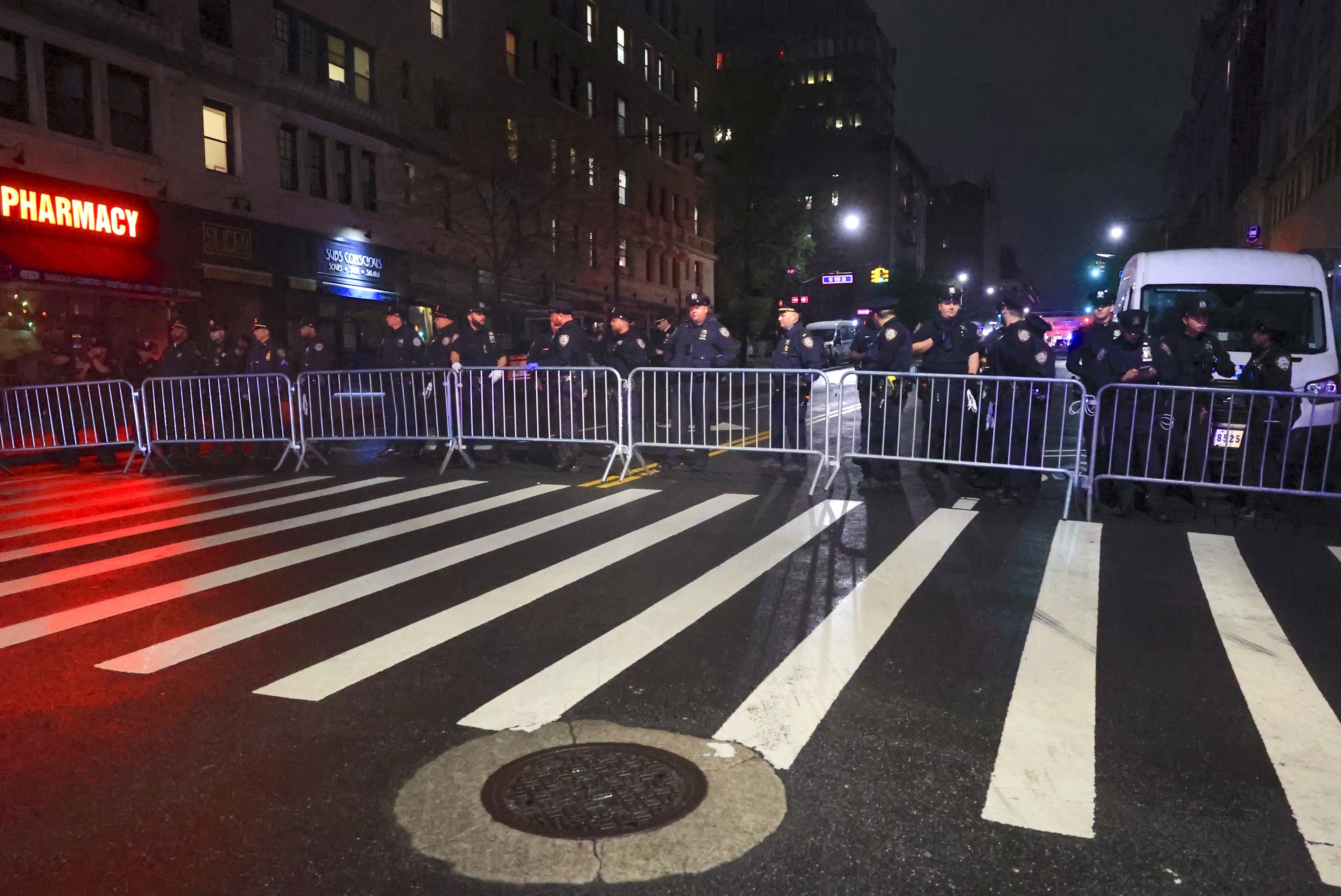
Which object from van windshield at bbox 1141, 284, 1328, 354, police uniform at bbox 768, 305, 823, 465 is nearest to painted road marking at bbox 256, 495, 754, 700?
police uniform at bbox 768, 305, 823, 465

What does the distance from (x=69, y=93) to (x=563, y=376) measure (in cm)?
1533

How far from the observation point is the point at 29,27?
18.3 metres

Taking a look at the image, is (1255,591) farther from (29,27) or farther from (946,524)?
(29,27)

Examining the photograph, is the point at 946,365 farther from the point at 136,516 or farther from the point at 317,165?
the point at 317,165

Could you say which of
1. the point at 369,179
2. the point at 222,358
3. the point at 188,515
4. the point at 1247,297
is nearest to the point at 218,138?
the point at 369,179

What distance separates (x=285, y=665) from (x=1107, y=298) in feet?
62.3

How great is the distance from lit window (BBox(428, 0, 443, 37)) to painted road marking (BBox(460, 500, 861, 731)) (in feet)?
92.9

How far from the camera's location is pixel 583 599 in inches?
221

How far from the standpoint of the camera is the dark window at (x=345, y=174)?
1061 inches

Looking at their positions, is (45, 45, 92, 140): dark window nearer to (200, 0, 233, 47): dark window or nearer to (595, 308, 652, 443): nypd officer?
(200, 0, 233, 47): dark window

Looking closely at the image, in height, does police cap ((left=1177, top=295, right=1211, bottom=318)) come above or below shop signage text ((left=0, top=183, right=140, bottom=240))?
below

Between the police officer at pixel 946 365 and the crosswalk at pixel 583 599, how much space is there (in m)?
1.14

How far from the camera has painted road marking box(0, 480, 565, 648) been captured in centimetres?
512

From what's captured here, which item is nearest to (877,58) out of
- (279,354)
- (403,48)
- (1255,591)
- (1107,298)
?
(403,48)
